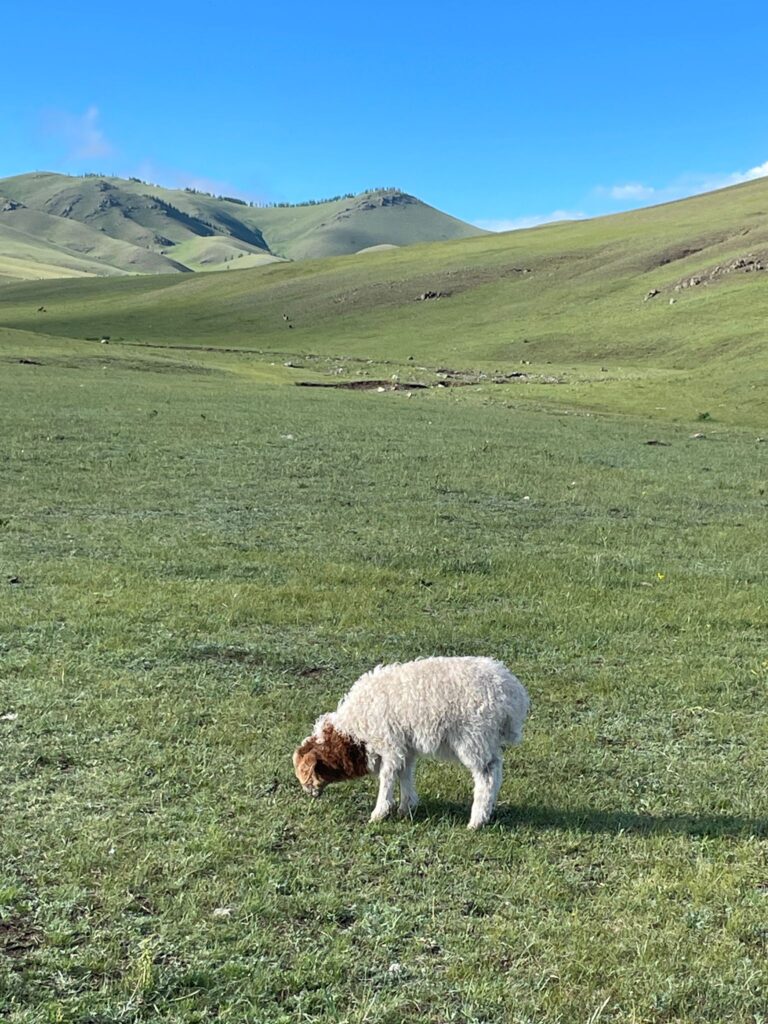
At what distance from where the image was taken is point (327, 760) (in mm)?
6430

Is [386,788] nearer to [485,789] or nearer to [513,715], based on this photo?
[485,789]

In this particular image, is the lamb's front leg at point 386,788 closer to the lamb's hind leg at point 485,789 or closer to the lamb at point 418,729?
the lamb at point 418,729

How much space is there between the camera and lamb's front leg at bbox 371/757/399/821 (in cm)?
625

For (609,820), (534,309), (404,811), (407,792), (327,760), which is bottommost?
(609,820)

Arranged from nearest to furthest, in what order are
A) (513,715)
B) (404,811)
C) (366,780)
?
(513,715) → (404,811) → (366,780)

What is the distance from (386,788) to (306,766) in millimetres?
649

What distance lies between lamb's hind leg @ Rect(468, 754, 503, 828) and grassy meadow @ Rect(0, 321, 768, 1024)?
18cm

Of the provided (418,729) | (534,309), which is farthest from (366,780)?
(534,309)

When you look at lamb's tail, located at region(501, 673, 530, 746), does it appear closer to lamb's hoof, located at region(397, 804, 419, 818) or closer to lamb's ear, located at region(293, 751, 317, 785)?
lamb's hoof, located at region(397, 804, 419, 818)

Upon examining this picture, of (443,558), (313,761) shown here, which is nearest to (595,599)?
(443,558)

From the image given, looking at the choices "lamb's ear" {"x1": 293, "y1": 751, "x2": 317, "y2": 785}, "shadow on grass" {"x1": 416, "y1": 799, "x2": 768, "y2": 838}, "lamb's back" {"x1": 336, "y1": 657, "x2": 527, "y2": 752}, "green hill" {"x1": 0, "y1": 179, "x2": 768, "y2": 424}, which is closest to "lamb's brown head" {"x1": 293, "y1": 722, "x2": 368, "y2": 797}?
"lamb's ear" {"x1": 293, "y1": 751, "x2": 317, "y2": 785}

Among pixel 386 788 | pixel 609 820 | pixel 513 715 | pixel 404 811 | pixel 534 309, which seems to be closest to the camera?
pixel 513 715

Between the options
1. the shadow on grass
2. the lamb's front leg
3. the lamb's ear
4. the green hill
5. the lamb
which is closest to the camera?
the lamb

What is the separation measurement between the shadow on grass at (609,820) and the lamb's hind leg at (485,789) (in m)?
0.18
